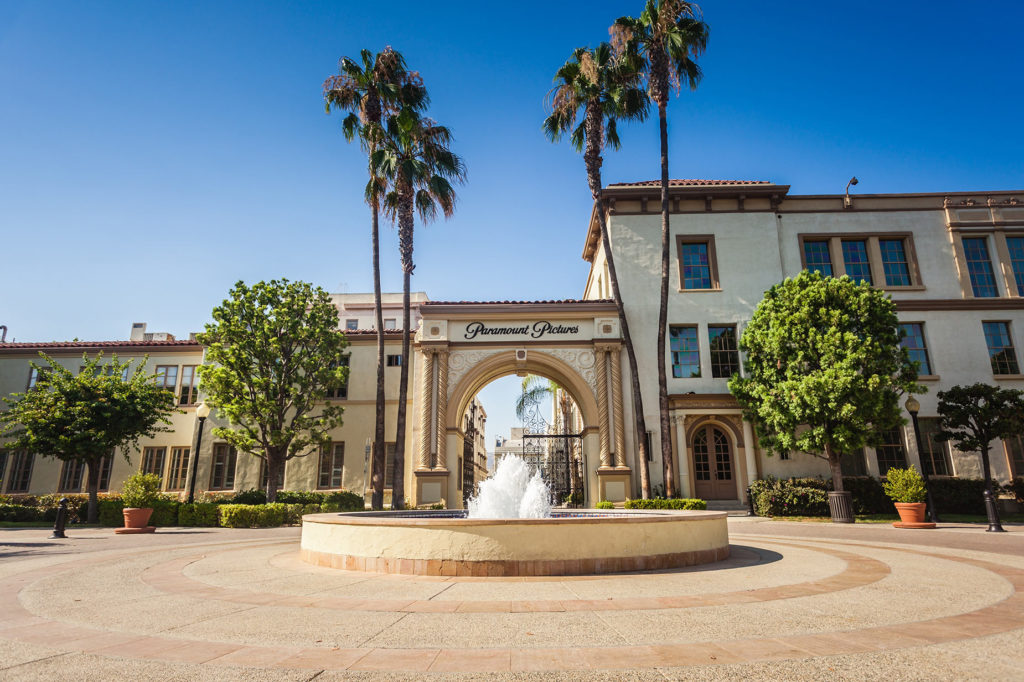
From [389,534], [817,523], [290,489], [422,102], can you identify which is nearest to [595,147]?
[422,102]

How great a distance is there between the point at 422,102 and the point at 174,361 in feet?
59.8

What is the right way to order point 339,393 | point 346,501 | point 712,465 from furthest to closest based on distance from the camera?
point 339,393 < point 712,465 < point 346,501

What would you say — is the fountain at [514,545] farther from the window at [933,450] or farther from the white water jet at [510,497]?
the window at [933,450]

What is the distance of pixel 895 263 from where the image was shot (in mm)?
25750

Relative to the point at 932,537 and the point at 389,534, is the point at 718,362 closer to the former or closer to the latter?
the point at 932,537

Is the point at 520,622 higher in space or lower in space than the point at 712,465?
lower

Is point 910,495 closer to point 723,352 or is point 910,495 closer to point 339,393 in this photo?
point 723,352

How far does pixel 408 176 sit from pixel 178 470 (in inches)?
727

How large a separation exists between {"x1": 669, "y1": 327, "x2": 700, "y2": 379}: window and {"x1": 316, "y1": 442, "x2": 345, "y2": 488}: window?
16.2m

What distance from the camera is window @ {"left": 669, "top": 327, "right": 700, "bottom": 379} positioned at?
79.7 ft

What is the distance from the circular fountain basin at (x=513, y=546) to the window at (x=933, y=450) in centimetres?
2092

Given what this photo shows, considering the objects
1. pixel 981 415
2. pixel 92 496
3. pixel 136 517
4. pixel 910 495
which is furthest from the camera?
pixel 92 496

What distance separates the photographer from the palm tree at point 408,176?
870 inches

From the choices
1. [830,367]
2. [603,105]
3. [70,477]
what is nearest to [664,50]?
[603,105]
